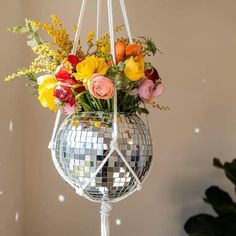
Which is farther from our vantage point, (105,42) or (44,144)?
(44,144)

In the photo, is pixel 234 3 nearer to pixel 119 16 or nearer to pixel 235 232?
pixel 119 16

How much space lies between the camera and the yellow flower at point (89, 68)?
1.09m

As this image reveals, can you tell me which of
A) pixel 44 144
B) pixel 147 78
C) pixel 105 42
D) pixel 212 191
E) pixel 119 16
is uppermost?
pixel 119 16

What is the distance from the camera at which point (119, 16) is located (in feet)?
6.20

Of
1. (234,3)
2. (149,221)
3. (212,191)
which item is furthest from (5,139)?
(234,3)

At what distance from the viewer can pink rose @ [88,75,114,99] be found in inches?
41.7

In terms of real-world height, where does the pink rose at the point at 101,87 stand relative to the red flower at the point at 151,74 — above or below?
below

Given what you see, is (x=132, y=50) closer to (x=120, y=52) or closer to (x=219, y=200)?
(x=120, y=52)

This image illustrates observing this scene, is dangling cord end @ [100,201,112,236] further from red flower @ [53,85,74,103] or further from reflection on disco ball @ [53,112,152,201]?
red flower @ [53,85,74,103]

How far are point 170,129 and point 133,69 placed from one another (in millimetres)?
915

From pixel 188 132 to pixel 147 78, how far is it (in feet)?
2.81

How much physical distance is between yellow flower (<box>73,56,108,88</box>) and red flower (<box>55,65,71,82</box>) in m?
0.04

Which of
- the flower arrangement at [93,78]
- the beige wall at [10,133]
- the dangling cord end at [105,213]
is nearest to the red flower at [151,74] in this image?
the flower arrangement at [93,78]

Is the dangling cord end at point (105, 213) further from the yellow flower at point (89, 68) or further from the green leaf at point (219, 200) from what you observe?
the green leaf at point (219, 200)
